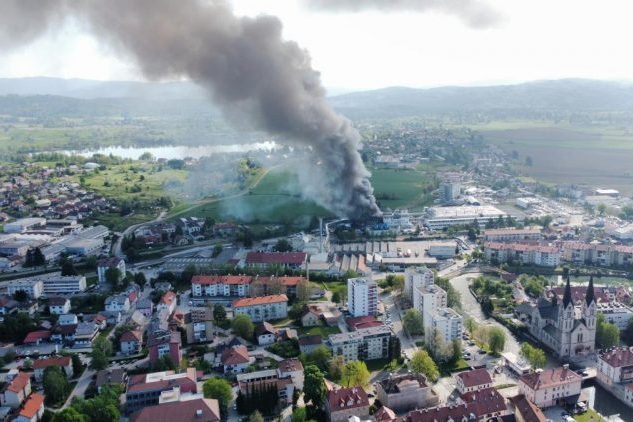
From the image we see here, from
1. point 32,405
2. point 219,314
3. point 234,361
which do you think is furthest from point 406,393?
point 32,405

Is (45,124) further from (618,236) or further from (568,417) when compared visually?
(568,417)

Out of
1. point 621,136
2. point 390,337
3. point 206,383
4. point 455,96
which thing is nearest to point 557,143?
point 621,136

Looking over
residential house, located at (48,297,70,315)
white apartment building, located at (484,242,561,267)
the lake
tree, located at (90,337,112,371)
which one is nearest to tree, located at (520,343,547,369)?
white apartment building, located at (484,242,561,267)

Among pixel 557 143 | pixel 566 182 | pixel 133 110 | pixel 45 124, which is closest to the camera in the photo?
pixel 566 182

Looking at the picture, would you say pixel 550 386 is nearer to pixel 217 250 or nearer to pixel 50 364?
pixel 50 364

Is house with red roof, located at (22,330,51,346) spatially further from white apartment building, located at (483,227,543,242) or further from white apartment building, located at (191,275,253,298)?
white apartment building, located at (483,227,543,242)

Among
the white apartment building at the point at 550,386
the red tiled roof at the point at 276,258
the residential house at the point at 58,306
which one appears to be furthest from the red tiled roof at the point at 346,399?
the residential house at the point at 58,306
